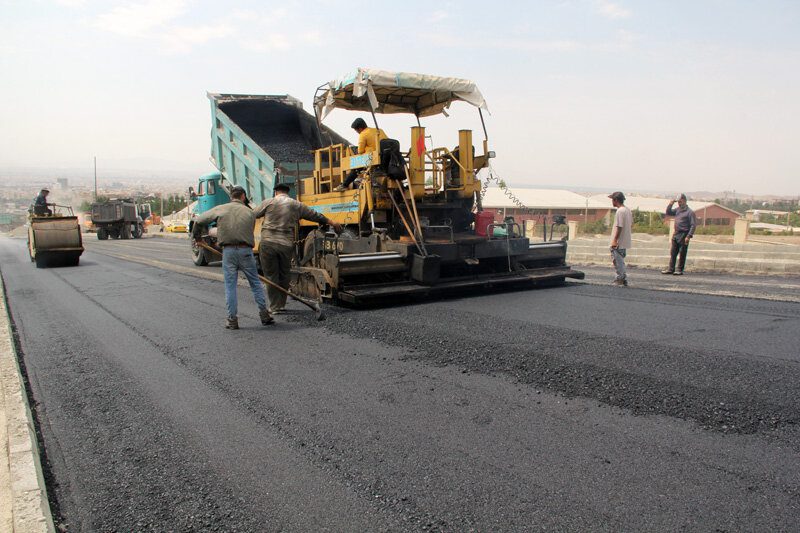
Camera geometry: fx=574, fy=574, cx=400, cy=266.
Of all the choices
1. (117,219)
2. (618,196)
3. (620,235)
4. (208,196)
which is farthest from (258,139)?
(117,219)

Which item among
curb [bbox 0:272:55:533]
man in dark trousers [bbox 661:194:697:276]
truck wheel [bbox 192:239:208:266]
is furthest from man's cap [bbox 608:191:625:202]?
truck wheel [bbox 192:239:208:266]

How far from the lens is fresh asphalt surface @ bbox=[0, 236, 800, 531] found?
8.28 ft

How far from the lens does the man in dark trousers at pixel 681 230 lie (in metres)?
10.4

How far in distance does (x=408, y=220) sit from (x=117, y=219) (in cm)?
2814

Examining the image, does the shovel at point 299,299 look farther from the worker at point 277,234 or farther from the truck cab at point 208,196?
the truck cab at point 208,196

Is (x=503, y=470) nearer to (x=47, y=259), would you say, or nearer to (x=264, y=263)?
(x=264, y=263)

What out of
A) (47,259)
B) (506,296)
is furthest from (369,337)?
(47,259)

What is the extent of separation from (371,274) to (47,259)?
37.2 ft

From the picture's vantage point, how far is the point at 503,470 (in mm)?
2836

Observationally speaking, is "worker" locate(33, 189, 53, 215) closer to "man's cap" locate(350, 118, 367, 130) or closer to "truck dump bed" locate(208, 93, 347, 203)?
"truck dump bed" locate(208, 93, 347, 203)

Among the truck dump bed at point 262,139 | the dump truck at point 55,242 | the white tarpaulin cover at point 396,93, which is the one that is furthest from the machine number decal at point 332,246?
the dump truck at point 55,242

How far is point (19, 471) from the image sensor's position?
2.74 metres

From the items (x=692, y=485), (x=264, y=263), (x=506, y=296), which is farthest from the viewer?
(x=506, y=296)

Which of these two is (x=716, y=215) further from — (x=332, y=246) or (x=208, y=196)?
(x=332, y=246)
